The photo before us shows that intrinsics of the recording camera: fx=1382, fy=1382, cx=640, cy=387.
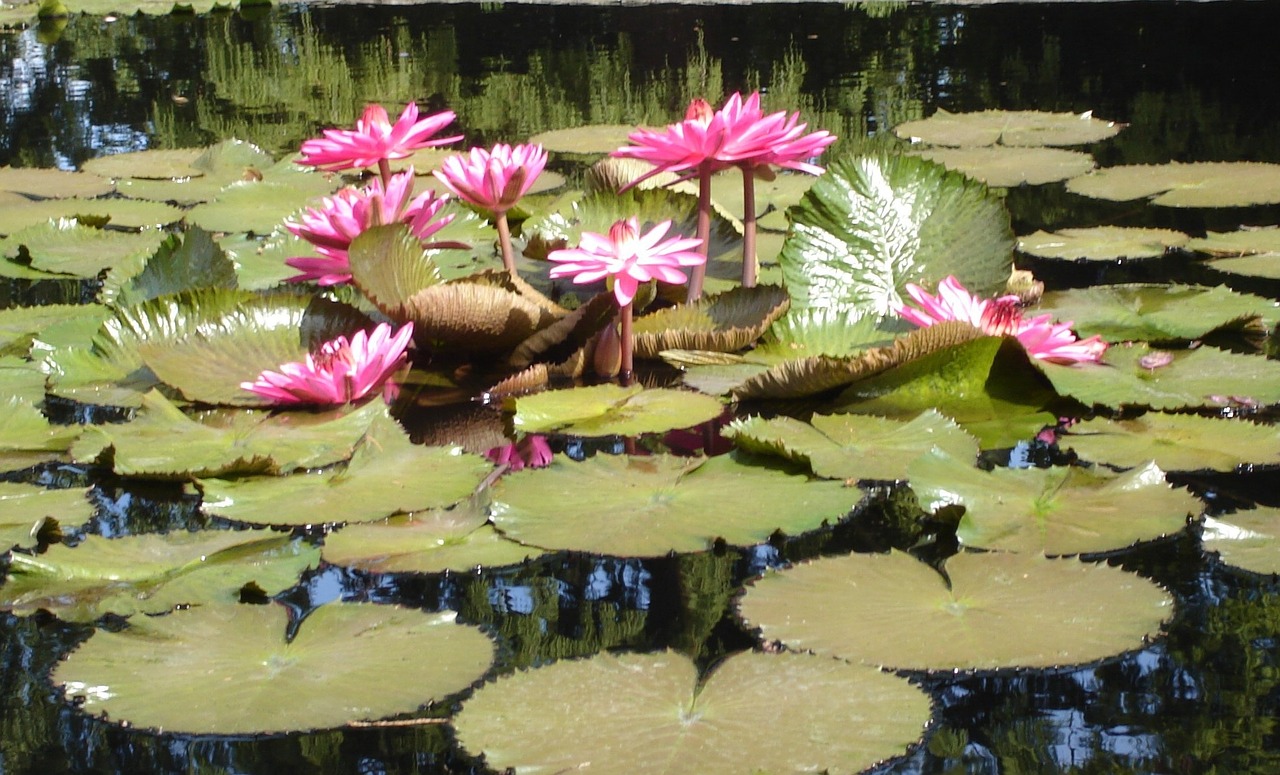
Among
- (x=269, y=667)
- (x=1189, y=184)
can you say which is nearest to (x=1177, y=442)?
(x=269, y=667)

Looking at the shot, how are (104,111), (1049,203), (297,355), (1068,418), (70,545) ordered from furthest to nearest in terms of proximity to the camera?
(104,111)
(1049,203)
(297,355)
(1068,418)
(70,545)

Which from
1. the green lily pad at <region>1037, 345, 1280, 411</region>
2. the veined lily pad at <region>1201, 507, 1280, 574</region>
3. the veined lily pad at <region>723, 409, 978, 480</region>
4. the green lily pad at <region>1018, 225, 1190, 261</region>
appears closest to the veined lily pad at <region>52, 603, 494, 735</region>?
the veined lily pad at <region>723, 409, 978, 480</region>

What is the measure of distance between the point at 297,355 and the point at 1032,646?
4.13 feet

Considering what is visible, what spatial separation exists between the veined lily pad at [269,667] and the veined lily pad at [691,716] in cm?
9

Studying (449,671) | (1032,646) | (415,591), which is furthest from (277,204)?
(1032,646)

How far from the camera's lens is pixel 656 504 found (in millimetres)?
1552

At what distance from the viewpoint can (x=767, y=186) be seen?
323cm

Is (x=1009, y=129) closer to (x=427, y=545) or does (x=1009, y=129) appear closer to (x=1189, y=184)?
(x=1189, y=184)

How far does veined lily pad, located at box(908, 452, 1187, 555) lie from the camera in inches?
56.5

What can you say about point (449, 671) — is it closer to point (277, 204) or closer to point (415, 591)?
point (415, 591)

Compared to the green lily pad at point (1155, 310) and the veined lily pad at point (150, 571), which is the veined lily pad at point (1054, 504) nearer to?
the green lily pad at point (1155, 310)

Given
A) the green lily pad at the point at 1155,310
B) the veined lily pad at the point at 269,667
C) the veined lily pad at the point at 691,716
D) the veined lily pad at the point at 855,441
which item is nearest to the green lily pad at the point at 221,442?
the veined lily pad at the point at 269,667

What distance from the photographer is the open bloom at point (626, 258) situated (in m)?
1.87

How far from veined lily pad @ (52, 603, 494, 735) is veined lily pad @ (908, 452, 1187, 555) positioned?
0.55 metres
